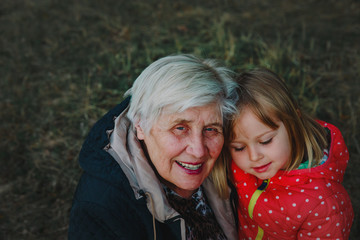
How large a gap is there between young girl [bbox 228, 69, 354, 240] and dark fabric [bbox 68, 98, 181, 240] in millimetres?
653

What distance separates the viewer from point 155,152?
7.27ft

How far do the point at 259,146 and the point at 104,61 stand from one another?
355 cm

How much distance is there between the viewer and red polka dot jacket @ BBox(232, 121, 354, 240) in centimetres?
218

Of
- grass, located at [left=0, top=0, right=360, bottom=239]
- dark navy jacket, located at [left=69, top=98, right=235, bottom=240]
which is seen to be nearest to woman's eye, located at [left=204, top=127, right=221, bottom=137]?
dark navy jacket, located at [left=69, top=98, right=235, bottom=240]

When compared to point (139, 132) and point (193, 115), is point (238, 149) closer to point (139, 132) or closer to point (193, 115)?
point (193, 115)

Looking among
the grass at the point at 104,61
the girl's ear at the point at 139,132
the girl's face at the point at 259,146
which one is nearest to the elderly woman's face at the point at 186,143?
the girl's ear at the point at 139,132

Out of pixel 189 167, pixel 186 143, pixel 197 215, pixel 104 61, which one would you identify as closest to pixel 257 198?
pixel 197 215

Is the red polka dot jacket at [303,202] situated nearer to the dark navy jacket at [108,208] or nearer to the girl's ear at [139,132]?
the dark navy jacket at [108,208]

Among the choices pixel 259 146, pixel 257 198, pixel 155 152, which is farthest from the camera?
pixel 257 198

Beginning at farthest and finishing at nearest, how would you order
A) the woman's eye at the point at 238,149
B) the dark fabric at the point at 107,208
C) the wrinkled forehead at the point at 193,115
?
the woman's eye at the point at 238,149 < the wrinkled forehead at the point at 193,115 < the dark fabric at the point at 107,208

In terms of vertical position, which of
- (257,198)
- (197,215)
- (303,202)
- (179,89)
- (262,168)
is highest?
(179,89)

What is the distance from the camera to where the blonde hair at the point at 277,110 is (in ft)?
7.47

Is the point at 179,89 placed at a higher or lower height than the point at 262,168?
higher

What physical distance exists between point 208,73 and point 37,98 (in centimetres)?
338
